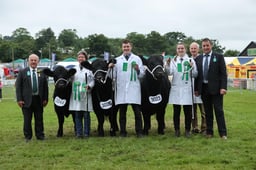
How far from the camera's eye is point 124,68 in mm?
8336

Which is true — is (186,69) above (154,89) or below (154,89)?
above

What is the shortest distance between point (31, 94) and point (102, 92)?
1616mm

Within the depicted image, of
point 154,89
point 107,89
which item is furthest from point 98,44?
point 154,89

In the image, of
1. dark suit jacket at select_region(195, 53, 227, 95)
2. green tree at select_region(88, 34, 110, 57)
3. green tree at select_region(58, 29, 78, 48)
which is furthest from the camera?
green tree at select_region(58, 29, 78, 48)

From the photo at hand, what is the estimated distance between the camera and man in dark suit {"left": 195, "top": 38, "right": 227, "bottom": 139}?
26.5 ft

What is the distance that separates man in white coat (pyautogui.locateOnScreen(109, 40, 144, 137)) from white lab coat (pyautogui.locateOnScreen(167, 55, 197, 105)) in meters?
0.77

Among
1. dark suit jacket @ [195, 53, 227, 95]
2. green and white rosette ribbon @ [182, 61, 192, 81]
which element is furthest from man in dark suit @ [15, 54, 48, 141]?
dark suit jacket @ [195, 53, 227, 95]

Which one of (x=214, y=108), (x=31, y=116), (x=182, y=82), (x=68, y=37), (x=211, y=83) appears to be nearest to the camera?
(x=211, y=83)

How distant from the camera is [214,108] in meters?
8.22

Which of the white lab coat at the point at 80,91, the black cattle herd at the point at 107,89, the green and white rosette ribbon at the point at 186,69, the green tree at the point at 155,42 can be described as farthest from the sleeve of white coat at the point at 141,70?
the green tree at the point at 155,42

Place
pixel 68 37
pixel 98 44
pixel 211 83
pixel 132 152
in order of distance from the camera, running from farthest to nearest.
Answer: pixel 68 37
pixel 98 44
pixel 211 83
pixel 132 152

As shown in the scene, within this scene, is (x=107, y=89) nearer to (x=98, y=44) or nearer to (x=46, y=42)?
(x=98, y=44)

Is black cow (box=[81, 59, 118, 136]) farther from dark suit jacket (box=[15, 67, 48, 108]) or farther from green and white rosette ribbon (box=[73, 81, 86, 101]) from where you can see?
dark suit jacket (box=[15, 67, 48, 108])

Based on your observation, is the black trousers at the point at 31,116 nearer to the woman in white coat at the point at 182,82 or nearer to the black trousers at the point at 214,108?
the woman in white coat at the point at 182,82
